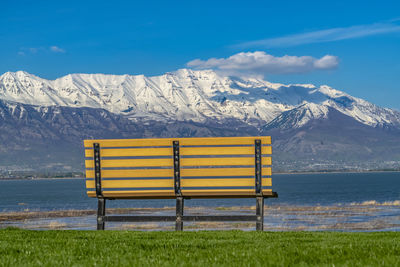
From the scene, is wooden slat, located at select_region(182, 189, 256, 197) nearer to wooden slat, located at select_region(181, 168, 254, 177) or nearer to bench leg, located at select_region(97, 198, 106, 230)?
wooden slat, located at select_region(181, 168, 254, 177)

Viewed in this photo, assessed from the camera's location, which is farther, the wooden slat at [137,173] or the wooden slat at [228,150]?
the wooden slat at [137,173]

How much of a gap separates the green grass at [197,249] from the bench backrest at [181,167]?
225 centimetres

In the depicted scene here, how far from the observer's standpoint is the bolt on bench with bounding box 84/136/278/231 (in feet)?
53.9

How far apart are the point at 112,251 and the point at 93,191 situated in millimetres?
6350

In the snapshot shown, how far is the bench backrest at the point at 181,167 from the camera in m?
16.5

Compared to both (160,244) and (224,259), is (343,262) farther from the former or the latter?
(160,244)

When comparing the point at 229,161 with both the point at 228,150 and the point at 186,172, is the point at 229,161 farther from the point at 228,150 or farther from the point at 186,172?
the point at 186,172

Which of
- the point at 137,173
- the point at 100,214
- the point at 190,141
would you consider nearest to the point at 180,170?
the point at 190,141

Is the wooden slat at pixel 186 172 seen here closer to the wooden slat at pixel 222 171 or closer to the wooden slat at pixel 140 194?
the wooden slat at pixel 222 171

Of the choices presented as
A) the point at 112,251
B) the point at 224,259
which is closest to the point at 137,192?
the point at 112,251

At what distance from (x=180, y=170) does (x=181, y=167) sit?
82 millimetres

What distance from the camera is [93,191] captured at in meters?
17.3

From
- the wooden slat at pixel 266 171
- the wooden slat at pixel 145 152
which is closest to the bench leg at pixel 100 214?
the wooden slat at pixel 145 152

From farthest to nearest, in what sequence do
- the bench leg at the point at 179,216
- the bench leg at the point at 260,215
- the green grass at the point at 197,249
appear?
the bench leg at the point at 179,216 → the bench leg at the point at 260,215 → the green grass at the point at 197,249
